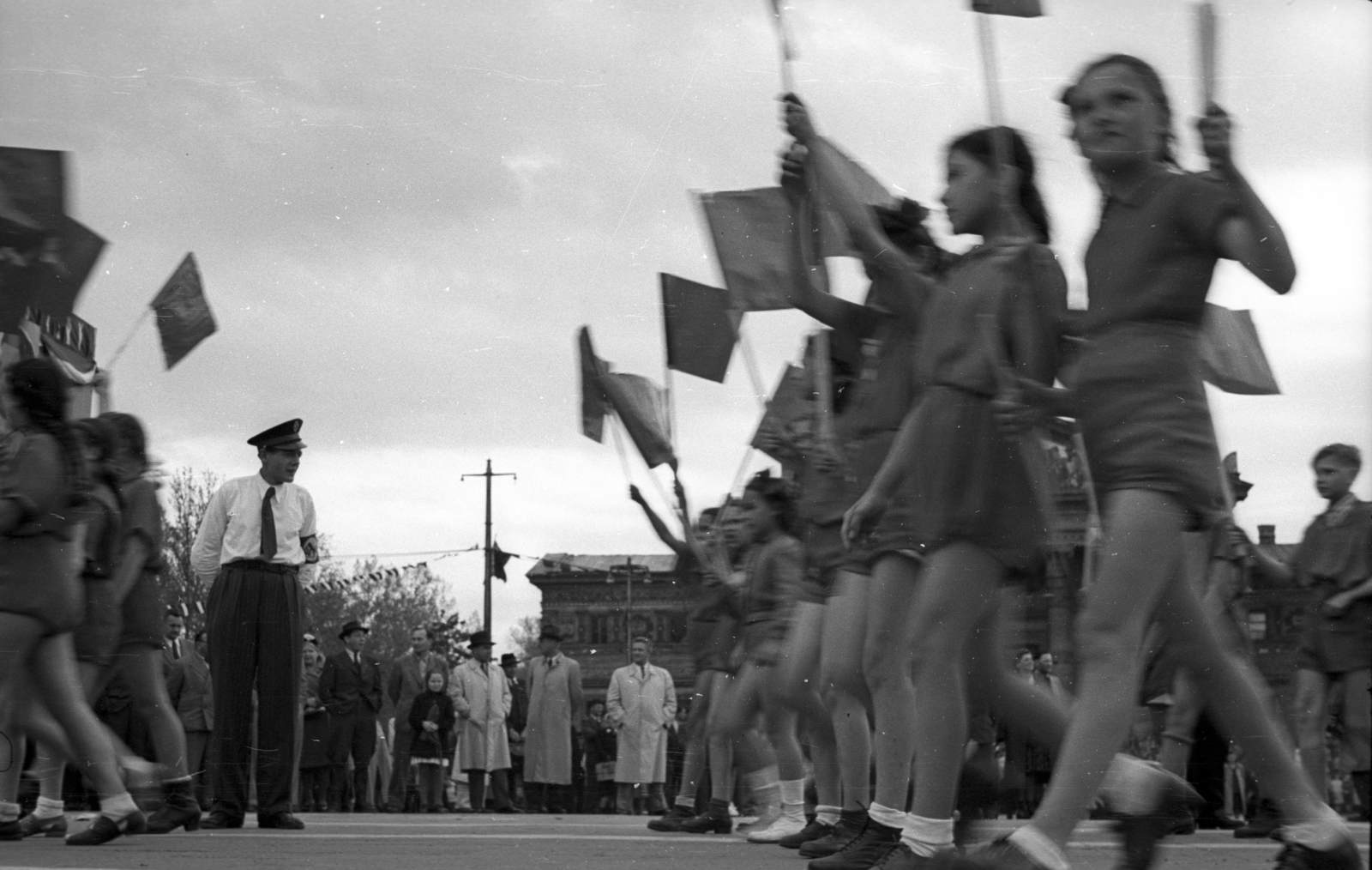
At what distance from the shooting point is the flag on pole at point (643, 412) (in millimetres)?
9766

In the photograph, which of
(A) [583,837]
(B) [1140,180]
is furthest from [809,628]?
(B) [1140,180]

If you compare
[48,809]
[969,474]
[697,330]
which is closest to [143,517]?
[48,809]

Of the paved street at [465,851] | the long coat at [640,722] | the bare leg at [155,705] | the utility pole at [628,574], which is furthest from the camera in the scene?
the utility pole at [628,574]

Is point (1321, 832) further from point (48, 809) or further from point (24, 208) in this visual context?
point (48, 809)

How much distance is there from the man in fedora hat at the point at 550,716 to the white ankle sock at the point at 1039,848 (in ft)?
48.2

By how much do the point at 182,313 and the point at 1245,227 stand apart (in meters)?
6.84

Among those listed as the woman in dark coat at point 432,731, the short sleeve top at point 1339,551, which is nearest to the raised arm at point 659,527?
the short sleeve top at point 1339,551

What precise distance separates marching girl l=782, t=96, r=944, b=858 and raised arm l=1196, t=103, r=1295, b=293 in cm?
129

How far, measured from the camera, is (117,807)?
22.0ft

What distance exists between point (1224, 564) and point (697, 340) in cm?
276

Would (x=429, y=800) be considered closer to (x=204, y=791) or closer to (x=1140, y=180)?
(x=204, y=791)

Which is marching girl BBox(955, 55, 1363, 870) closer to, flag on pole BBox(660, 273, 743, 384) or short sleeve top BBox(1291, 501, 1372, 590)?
short sleeve top BBox(1291, 501, 1372, 590)

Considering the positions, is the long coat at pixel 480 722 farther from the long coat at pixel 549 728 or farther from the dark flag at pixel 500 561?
the dark flag at pixel 500 561

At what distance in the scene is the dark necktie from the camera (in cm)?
841
